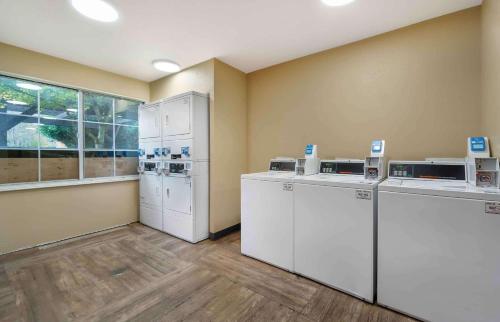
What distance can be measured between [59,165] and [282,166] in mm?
3222

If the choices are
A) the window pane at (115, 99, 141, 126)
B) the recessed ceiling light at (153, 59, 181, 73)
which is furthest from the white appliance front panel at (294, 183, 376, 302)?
the window pane at (115, 99, 141, 126)

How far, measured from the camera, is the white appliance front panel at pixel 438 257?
4.47ft

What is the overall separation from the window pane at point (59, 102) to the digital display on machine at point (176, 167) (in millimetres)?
1630

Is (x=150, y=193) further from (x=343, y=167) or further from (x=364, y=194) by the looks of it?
(x=364, y=194)

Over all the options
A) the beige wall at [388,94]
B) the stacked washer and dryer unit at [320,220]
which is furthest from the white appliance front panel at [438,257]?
the beige wall at [388,94]

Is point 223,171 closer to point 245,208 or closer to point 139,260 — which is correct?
point 245,208

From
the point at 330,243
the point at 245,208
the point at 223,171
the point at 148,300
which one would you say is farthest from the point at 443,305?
the point at 223,171

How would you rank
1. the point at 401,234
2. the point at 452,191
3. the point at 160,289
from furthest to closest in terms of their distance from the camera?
the point at 160,289, the point at 401,234, the point at 452,191

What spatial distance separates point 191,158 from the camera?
2.98 m

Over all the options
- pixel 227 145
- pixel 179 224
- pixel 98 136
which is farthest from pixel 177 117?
pixel 179 224

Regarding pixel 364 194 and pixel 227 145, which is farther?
pixel 227 145

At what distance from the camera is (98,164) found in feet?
11.5

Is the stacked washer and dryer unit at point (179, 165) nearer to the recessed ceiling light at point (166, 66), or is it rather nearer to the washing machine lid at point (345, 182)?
the recessed ceiling light at point (166, 66)

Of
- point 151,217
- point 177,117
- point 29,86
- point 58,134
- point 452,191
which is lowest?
point 151,217
